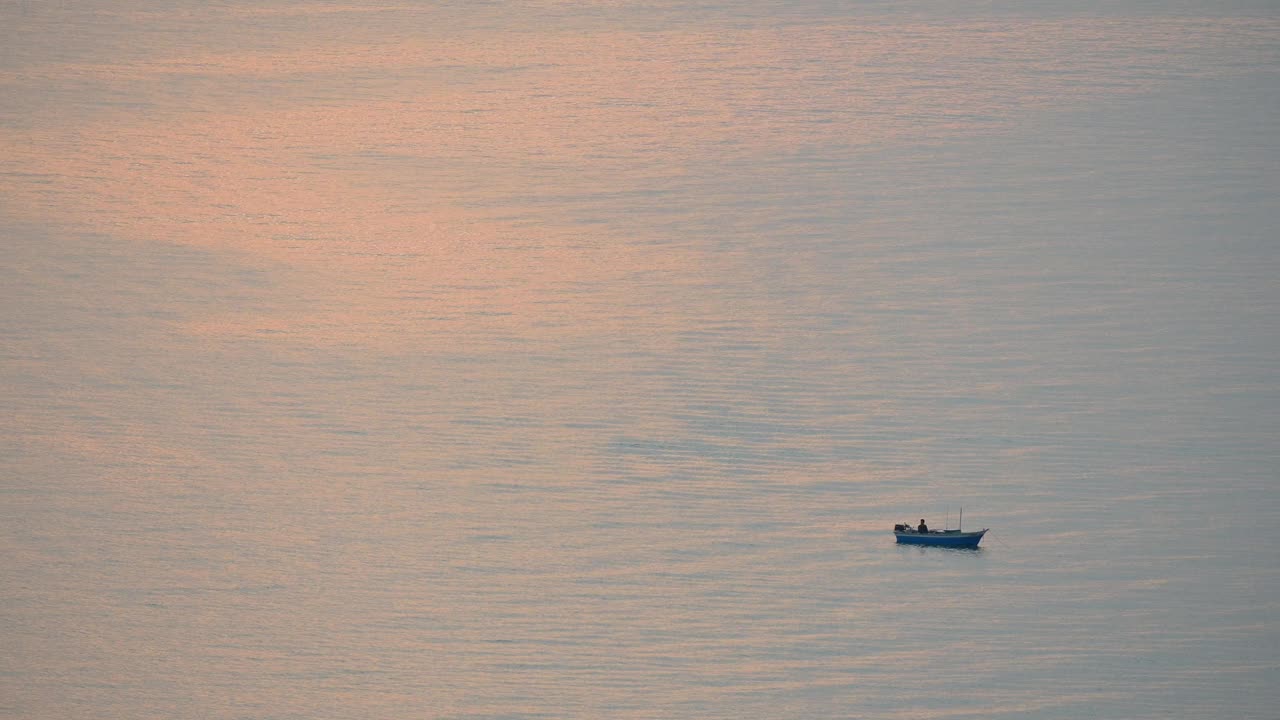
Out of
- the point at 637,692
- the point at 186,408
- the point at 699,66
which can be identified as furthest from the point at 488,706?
the point at 699,66

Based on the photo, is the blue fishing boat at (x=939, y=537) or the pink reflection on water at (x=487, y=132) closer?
the blue fishing boat at (x=939, y=537)

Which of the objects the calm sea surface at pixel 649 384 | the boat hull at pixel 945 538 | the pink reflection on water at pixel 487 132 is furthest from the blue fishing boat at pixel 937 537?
the pink reflection on water at pixel 487 132

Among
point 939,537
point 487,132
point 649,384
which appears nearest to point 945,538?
point 939,537

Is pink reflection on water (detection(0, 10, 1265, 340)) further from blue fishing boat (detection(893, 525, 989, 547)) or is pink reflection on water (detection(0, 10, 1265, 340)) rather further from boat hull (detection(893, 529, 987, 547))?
boat hull (detection(893, 529, 987, 547))

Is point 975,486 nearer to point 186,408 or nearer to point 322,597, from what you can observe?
point 322,597

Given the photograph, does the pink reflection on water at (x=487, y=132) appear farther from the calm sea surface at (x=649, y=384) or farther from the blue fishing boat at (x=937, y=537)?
the blue fishing boat at (x=937, y=537)
